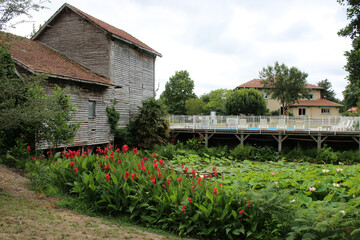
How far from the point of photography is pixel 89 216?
670cm

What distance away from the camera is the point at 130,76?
20.2 m

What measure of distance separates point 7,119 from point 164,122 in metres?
13.1

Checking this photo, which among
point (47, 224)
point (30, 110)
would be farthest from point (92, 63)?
point (47, 224)

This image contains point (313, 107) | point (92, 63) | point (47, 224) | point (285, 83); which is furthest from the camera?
point (313, 107)

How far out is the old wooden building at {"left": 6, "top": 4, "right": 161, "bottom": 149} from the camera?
16.0 meters

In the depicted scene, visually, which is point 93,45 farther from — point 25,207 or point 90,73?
point 25,207

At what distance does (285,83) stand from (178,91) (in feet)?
67.3

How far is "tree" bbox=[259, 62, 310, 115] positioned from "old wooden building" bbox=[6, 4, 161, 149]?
84.3ft

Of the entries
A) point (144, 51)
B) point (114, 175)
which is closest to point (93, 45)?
point (144, 51)

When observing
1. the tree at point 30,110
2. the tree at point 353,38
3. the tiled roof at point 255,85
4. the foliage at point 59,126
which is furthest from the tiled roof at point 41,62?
the tiled roof at point 255,85

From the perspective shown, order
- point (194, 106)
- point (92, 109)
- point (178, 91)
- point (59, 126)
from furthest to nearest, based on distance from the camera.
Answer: point (178, 91) → point (194, 106) → point (92, 109) → point (59, 126)

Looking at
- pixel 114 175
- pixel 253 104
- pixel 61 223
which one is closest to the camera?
pixel 61 223

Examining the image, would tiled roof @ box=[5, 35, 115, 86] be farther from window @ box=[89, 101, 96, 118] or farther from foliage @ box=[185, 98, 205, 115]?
foliage @ box=[185, 98, 205, 115]

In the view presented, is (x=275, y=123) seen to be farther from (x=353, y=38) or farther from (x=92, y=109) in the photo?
(x=92, y=109)
